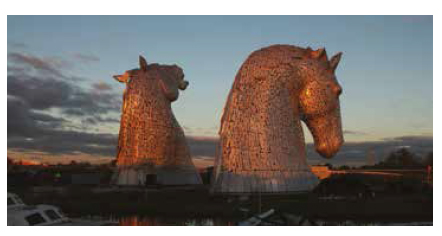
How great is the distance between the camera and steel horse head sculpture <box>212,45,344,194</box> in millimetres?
15680

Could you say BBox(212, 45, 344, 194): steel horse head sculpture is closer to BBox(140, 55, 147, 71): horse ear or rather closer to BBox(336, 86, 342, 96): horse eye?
BBox(336, 86, 342, 96): horse eye

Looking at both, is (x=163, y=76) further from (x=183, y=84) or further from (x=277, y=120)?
(x=277, y=120)

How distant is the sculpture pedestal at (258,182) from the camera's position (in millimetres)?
15391

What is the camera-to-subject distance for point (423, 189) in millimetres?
18469

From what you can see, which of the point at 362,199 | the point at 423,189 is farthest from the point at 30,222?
the point at 423,189

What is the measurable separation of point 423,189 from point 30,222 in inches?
609

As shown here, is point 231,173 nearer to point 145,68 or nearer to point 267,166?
point 267,166

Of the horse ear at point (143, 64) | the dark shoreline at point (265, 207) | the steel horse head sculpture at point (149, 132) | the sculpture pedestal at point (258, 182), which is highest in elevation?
the horse ear at point (143, 64)

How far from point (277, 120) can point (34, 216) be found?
30.9 feet

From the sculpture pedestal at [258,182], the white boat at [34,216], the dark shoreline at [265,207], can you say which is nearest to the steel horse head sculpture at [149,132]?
the dark shoreline at [265,207]

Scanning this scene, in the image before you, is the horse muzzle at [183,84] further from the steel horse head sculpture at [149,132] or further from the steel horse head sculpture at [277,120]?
the steel horse head sculpture at [277,120]

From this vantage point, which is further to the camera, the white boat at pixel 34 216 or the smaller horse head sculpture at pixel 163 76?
the smaller horse head sculpture at pixel 163 76

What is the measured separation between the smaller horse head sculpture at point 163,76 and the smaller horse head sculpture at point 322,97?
8695 millimetres

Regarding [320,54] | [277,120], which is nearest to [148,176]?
[277,120]
